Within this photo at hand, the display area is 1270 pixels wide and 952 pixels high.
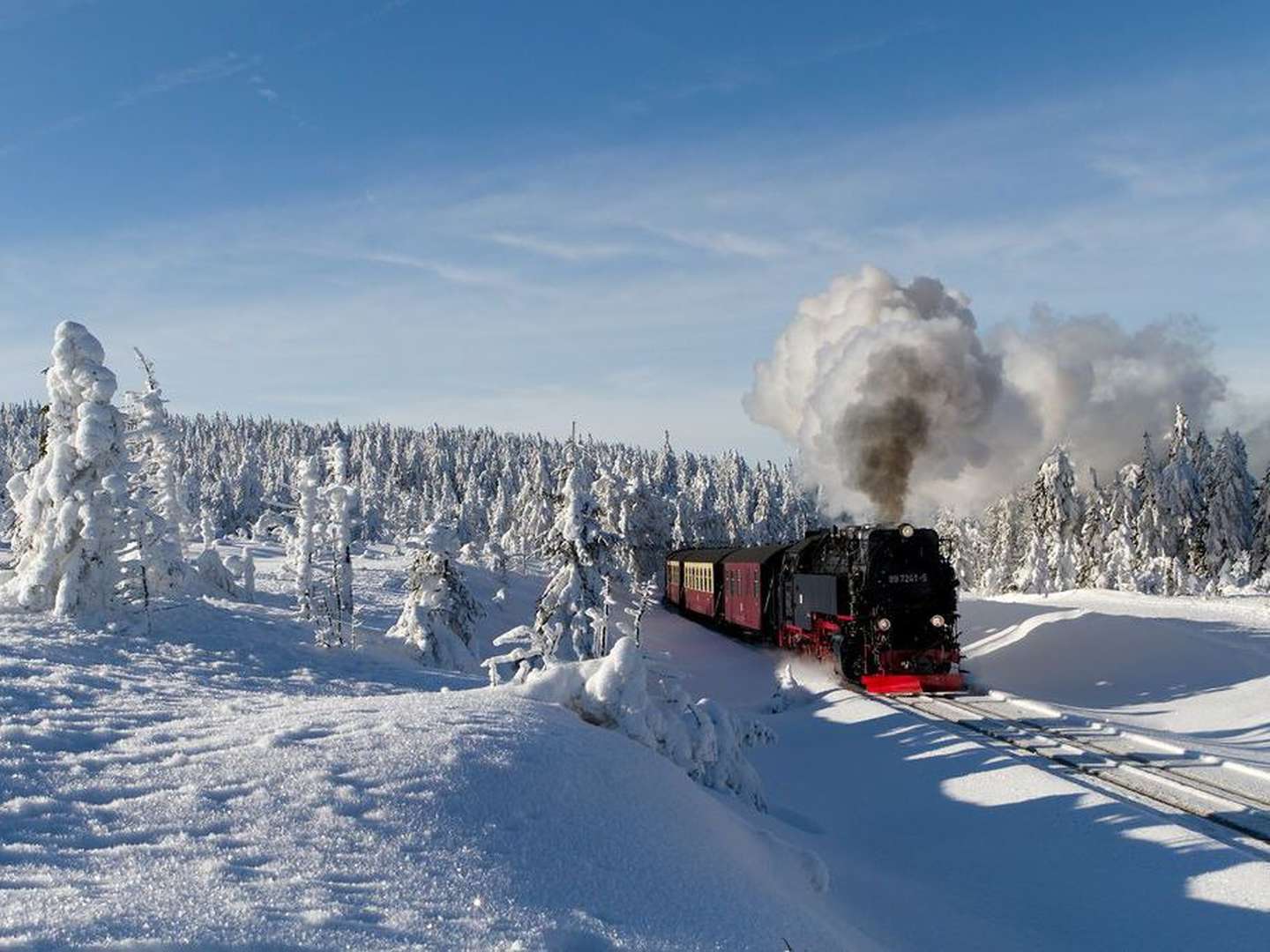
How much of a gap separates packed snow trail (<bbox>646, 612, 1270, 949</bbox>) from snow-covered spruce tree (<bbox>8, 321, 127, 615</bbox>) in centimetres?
1589

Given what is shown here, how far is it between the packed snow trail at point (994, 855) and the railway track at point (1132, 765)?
0.70 meters

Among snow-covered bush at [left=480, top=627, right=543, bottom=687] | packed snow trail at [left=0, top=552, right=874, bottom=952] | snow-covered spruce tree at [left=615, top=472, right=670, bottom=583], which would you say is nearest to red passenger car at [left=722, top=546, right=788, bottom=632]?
snow-covered bush at [left=480, top=627, right=543, bottom=687]

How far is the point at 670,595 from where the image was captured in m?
59.6

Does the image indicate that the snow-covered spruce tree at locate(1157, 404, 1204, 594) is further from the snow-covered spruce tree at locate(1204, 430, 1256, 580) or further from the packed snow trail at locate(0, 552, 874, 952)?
the packed snow trail at locate(0, 552, 874, 952)

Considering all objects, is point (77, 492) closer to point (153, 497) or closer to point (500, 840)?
point (500, 840)

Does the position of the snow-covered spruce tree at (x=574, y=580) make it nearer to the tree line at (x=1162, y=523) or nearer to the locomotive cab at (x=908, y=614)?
the locomotive cab at (x=908, y=614)

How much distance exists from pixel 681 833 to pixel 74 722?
7754 millimetres

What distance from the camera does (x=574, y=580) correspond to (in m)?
26.4

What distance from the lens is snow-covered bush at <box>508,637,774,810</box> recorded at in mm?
11820

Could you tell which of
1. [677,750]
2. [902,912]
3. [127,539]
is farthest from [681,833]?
[127,539]

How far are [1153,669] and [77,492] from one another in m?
28.5

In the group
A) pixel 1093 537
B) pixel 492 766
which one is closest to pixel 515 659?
pixel 492 766

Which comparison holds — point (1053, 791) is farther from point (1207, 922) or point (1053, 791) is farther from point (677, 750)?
point (677, 750)

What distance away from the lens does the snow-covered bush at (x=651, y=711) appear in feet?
38.8
